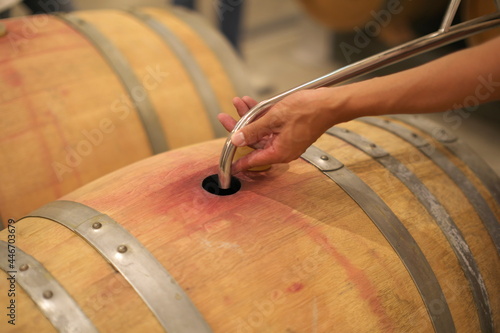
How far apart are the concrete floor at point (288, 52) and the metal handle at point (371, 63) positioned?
6.56 ft

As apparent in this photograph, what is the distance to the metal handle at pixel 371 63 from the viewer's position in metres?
1.20

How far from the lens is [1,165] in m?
1.59

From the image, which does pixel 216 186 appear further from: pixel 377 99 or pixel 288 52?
pixel 288 52

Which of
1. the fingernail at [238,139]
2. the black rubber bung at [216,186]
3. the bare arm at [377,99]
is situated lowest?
the black rubber bung at [216,186]

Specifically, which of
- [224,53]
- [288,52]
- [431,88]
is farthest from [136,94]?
[288,52]

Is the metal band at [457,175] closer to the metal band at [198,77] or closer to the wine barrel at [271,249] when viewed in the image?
the wine barrel at [271,249]

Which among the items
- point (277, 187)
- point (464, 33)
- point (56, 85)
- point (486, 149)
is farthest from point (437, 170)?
point (486, 149)

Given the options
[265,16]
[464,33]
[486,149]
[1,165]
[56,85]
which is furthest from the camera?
[265,16]

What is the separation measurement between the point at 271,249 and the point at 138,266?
300 mm

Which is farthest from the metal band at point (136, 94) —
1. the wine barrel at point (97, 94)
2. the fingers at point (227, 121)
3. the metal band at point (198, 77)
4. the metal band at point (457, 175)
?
the metal band at point (457, 175)

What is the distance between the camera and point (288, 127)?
1.18 meters

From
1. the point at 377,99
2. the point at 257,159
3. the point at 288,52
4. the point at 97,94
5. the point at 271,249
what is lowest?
the point at 288,52

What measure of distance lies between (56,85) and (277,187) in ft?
3.35

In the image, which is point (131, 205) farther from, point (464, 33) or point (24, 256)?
point (464, 33)
